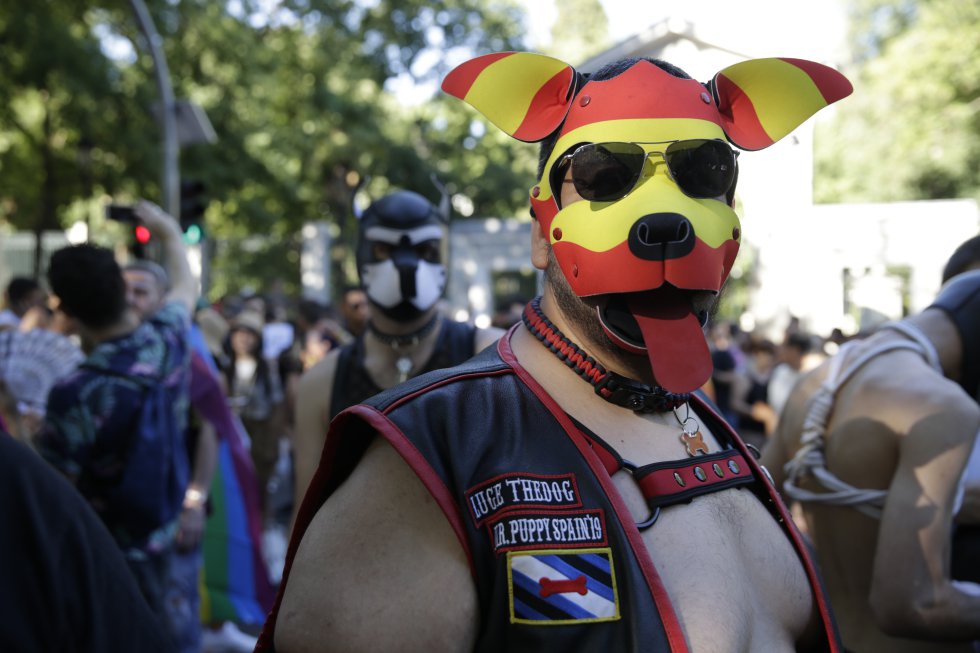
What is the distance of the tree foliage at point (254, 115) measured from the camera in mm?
15656

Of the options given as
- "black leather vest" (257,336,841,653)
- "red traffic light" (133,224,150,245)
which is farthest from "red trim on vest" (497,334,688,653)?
"red traffic light" (133,224,150,245)

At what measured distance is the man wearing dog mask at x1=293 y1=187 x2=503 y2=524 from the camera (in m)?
4.01

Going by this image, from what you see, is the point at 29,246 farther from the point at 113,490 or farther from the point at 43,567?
the point at 43,567

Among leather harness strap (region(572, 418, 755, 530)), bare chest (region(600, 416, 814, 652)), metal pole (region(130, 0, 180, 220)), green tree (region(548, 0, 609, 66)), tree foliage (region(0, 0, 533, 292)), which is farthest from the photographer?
green tree (region(548, 0, 609, 66))

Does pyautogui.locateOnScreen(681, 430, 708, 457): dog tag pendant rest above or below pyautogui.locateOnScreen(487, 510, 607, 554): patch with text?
above

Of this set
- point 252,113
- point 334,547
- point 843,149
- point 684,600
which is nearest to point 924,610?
point 684,600

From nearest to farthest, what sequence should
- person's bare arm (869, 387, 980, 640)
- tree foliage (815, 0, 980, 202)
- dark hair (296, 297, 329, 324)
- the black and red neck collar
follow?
the black and red neck collar, person's bare arm (869, 387, 980, 640), dark hair (296, 297, 329, 324), tree foliage (815, 0, 980, 202)

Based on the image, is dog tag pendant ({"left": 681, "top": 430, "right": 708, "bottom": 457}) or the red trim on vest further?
dog tag pendant ({"left": 681, "top": 430, "right": 708, "bottom": 457})

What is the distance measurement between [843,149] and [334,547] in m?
29.3

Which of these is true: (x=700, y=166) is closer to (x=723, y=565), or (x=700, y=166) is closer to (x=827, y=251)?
(x=723, y=565)

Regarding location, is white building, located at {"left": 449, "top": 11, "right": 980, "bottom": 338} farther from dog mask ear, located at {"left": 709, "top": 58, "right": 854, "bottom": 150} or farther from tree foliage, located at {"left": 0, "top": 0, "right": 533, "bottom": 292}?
dog mask ear, located at {"left": 709, "top": 58, "right": 854, "bottom": 150}

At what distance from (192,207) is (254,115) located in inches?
262

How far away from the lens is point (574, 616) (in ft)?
5.33

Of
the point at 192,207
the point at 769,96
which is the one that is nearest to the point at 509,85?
the point at 769,96
